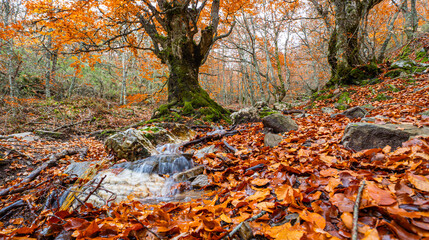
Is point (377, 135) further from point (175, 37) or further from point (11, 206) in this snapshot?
point (175, 37)

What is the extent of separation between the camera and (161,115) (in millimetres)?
7453

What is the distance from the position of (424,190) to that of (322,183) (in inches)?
21.5

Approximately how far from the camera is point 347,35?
7090 millimetres

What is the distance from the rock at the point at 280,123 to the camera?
3.80 metres

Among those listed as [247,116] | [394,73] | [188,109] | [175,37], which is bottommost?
[247,116]

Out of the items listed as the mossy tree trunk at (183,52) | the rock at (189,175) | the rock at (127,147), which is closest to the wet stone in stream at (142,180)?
the rock at (189,175)

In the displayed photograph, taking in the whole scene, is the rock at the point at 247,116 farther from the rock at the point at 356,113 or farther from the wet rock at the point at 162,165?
the wet rock at the point at 162,165

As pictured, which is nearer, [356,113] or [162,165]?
[162,165]

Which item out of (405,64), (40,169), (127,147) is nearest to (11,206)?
(40,169)

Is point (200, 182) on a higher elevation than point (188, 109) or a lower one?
lower

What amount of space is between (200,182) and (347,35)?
8441 mm

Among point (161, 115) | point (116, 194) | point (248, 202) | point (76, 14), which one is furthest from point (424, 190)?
point (76, 14)

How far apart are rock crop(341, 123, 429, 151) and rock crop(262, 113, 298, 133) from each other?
1492 mm

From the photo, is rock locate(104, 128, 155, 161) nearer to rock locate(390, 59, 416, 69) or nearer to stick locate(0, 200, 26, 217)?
A: stick locate(0, 200, 26, 217)
